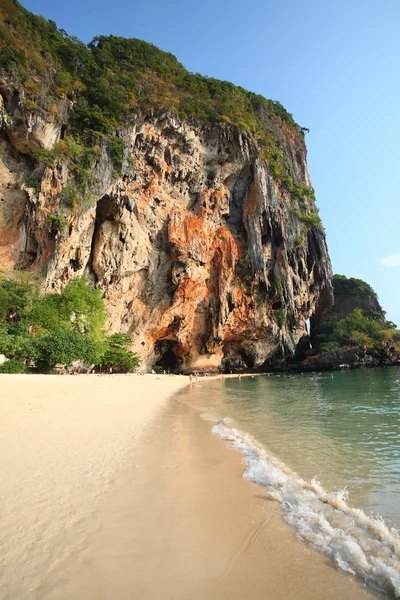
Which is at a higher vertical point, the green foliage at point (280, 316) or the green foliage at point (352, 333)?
the green foliage at point (280, 316)

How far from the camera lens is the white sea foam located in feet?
7.04

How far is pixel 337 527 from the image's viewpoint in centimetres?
281

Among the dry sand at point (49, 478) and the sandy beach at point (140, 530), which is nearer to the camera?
the sandy beach at point (140, 530)

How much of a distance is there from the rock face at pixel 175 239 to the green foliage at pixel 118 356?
2707 mm

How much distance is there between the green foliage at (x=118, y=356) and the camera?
2702 centimetres

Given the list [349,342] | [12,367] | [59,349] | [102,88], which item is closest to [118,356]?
[59,349]

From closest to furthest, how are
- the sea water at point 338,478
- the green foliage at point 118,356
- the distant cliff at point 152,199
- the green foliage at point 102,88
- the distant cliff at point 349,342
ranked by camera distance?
1. the sea water at point 338,478
2. the distant cliff at point 152,199
3. the green foliage at point 102,88
4. the green foliage at point 118,356
5. the distant cliff at point 349,342

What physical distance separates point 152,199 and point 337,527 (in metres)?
33.8

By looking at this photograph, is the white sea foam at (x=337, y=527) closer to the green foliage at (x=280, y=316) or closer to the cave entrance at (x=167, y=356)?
the cave entrance at (x=167, y=356)

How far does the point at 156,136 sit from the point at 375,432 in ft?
117

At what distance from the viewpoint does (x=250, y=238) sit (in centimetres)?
3891

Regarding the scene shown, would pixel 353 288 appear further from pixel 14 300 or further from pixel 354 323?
pixel 14 300

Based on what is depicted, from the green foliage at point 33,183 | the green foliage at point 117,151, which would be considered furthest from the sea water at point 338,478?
the green foliage at point 117,151

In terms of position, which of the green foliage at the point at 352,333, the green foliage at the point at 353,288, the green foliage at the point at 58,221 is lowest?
the green foliage at the point at 352,333
